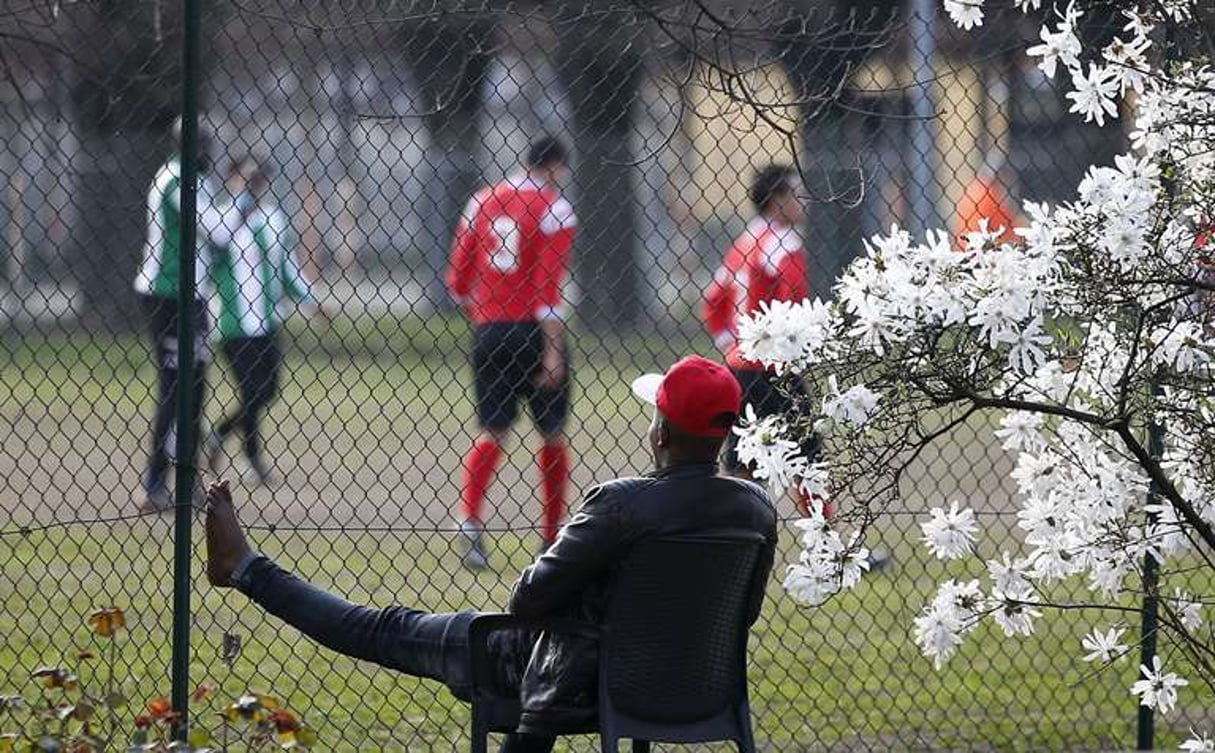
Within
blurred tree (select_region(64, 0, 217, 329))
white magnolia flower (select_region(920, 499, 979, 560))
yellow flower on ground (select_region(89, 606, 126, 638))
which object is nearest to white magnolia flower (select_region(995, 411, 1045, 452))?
white magnolia flower (select_region(920, 499, 979, 560))

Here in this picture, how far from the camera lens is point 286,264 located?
1147 centimetres

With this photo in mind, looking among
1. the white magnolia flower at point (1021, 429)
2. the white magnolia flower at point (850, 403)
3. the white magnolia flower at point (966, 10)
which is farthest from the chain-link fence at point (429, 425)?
the white magnolia flower at point (850, 403)

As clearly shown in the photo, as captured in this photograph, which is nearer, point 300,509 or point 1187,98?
point 1187,98

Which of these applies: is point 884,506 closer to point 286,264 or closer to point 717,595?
point 717,595

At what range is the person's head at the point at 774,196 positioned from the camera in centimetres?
886

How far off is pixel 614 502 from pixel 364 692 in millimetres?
2472

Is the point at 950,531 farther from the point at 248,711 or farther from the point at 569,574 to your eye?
the point at 248,711

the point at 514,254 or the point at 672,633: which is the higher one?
the point at 514,254

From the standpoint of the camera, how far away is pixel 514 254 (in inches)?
344

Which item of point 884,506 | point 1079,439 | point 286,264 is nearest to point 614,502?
point 884,506

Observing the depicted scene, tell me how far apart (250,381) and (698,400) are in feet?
23.3

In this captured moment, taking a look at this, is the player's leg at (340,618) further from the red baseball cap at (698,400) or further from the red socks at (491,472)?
the red socks at (491,472)

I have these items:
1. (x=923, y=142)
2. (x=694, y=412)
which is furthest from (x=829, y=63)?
(x=923, y=142)

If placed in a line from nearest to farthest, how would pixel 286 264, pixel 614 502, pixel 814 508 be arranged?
pixel 614 502 → pixel 814 508 → pixel 286 264
